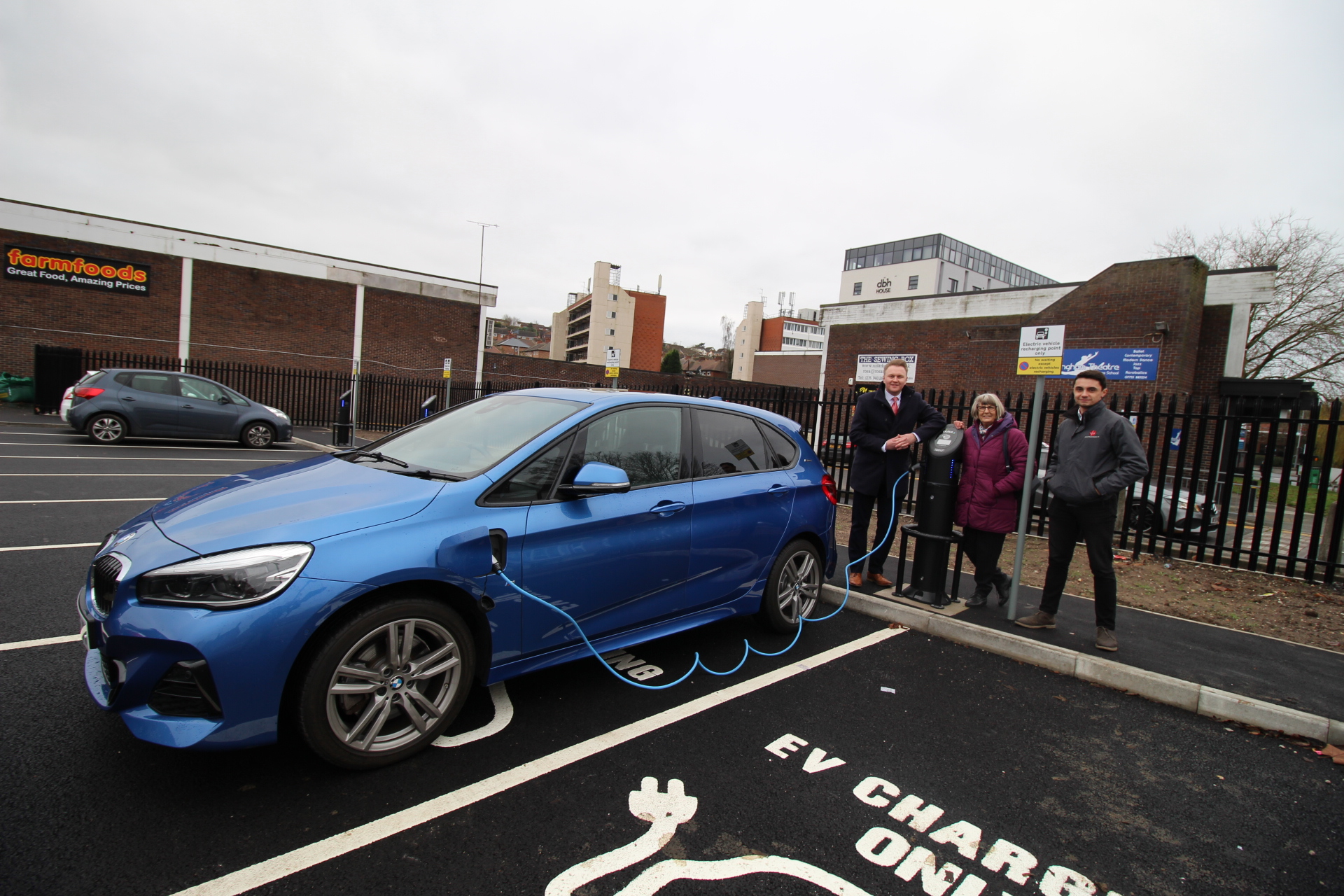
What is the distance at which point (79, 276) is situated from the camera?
66.4ft

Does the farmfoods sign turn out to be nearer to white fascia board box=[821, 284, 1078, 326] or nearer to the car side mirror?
the car side mirror

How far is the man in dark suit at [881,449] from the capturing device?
5531mm

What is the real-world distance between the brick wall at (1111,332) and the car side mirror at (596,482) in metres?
21.3

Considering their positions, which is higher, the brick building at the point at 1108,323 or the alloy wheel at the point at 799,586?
the brick building at the point at 1108,323

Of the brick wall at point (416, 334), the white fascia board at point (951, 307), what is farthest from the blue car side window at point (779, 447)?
the white fascia board at point (951, 307)

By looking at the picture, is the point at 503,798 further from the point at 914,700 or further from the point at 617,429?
the point at 914,700

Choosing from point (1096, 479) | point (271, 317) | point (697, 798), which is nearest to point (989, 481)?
point (1096, 479)

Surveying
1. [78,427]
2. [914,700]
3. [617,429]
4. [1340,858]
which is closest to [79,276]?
[78,427]

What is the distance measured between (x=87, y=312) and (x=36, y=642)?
23.6 meters

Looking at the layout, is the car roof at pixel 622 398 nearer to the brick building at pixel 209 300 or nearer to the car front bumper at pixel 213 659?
the car front bumper at pixel 213 659

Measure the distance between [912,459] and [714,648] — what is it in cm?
275

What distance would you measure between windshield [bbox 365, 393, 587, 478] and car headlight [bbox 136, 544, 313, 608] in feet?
3.02

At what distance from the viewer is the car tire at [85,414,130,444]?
37.9 feet

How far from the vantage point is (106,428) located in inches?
462
